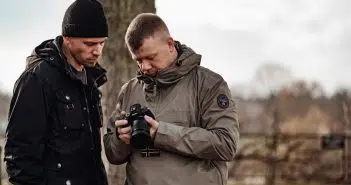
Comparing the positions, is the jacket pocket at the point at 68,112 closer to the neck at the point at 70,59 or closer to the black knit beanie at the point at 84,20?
the neck at the point at 70,59

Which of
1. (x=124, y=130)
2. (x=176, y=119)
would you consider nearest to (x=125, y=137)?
(x=124, y=130)

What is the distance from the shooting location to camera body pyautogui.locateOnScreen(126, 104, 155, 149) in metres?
3.72

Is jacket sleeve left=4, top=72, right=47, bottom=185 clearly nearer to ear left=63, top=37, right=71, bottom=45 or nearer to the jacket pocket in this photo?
the jacket pocket

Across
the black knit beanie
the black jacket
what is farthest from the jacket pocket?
the black knit beanie

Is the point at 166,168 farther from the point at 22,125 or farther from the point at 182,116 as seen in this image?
the point at 22,125

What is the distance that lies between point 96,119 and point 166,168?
57 centimetres

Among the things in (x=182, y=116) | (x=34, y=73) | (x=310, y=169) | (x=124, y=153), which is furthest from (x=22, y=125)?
(x=310, y=169)

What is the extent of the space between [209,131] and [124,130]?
1.40ft

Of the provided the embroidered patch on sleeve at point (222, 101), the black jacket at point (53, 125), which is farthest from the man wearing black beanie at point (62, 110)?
the embroidered patch on sleeve at point (222, 101)

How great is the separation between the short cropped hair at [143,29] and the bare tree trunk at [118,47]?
95.3 inches

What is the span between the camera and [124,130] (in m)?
3.81

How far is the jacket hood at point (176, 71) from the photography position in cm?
386

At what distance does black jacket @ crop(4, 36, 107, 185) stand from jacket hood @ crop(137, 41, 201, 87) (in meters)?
0.38

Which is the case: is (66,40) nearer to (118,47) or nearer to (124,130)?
(124,130)
